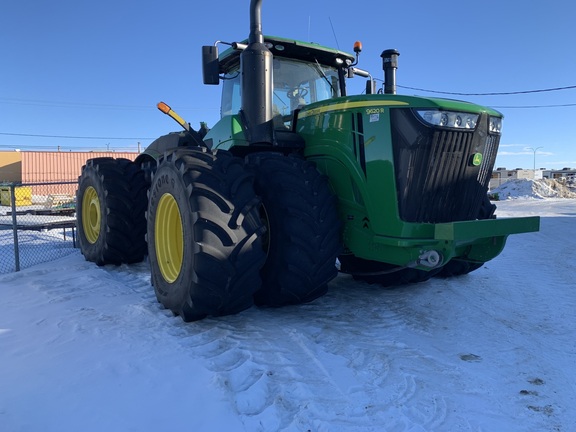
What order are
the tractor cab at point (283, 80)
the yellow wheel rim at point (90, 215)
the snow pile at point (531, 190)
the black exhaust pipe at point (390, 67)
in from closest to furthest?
the tractor cab at point (283, 80), the black exhaust pipe at point (390, 67), the yellow wheel rim at point (90, 215), the snow pile at point (531, 190)

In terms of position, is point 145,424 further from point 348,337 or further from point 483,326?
point 483,326

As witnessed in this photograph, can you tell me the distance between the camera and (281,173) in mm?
3818

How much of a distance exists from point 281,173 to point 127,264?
344 cm

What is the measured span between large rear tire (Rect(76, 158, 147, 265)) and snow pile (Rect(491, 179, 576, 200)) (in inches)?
952

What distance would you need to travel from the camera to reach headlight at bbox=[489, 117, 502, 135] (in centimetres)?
391

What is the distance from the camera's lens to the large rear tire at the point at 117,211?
5.85 metres

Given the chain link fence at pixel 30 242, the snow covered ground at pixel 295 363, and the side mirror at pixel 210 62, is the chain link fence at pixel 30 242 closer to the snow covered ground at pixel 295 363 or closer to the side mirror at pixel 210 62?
the snow covered ground at pixel 295 363

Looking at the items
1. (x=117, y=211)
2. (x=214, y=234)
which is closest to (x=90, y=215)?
(x=117, y=211)

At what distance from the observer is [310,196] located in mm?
3721

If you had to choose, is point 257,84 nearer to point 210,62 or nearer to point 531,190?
point 210,62

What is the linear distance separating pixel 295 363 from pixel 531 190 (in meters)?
27.7

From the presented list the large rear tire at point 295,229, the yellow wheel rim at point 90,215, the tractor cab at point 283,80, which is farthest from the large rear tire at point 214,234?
the yellow wheel rim at point 90,215

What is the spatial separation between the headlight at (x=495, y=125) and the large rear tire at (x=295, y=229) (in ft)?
Answer: 5.15

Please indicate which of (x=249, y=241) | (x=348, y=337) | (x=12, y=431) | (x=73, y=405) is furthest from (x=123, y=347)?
(x=348, y=337)
